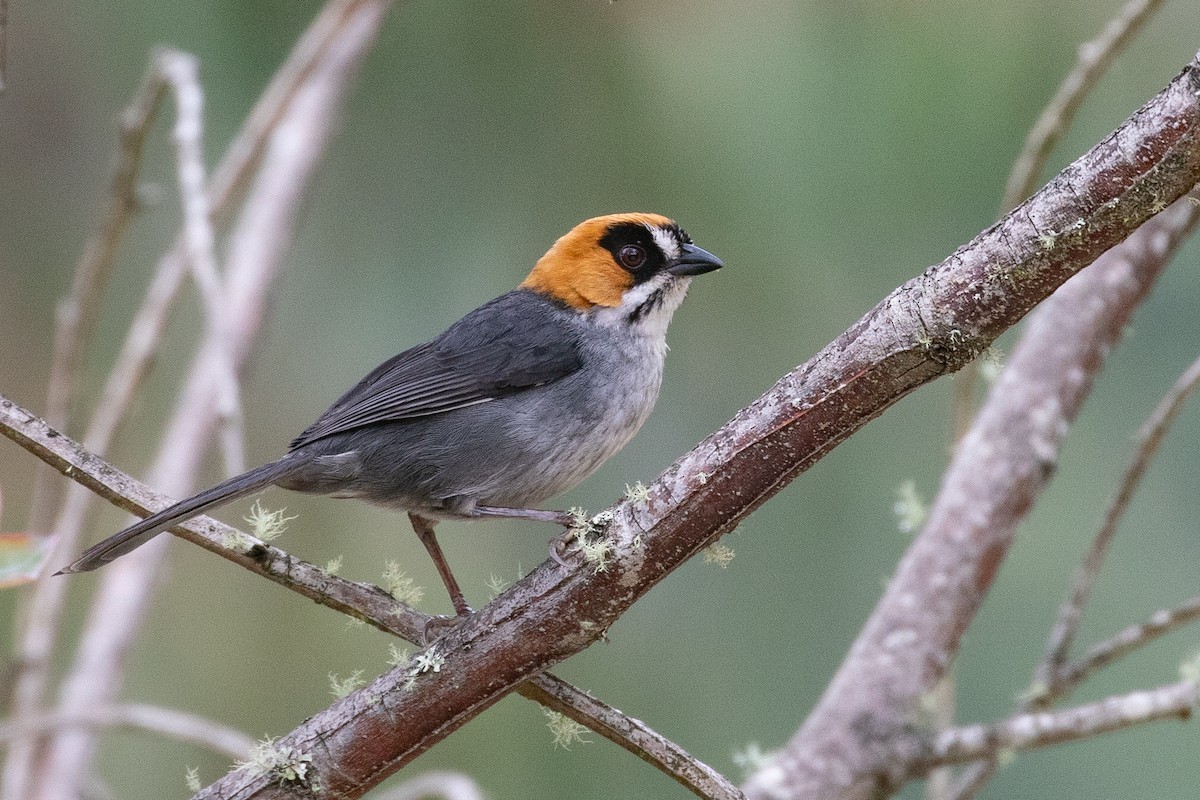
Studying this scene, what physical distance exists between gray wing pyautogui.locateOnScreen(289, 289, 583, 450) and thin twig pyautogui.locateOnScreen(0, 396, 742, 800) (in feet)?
2.48

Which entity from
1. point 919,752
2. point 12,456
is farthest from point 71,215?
point 919,752

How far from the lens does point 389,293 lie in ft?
14.5

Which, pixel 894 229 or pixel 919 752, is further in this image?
pixel 894 229

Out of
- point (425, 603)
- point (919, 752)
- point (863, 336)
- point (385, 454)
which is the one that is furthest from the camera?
point (425, 603)

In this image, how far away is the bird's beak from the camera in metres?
3.49

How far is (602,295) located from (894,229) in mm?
1298

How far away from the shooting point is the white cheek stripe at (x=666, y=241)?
3529 mm

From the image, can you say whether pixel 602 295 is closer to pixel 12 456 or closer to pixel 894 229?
pixel 894 229

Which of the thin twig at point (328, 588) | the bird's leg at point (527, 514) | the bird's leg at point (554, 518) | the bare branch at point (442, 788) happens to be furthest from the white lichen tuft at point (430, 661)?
the bare branch at point (442, 788)

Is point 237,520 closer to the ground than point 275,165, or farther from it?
closer to the ground

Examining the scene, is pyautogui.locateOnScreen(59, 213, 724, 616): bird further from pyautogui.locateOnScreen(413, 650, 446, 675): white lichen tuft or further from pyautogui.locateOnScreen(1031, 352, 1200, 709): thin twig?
pyautogui.locateOnScreen(1031, 352, 1200, 709): thin twig

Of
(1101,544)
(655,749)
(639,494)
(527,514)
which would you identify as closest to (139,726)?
(527,514)

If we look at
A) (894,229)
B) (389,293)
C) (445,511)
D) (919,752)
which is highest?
(389,293)

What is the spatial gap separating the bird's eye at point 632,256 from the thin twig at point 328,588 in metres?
1.52
